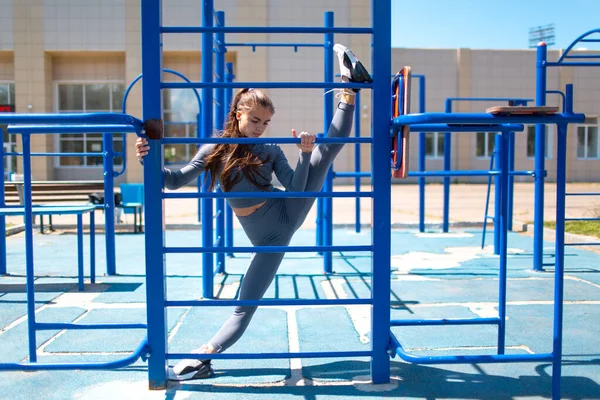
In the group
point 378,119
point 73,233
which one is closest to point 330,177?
point 378,119

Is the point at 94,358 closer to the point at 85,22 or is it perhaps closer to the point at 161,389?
the point at 161,389

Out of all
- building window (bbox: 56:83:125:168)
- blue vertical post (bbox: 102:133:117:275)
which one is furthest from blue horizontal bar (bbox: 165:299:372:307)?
building window (bbox: 56:83:125:168)

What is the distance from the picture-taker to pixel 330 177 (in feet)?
17.8

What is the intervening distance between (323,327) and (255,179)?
4.30ft

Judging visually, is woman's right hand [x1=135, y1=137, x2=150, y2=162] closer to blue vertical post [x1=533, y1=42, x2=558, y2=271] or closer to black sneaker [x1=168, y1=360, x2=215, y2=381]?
black sneaker [x1=168, y1=360, x2=215, y2=381]

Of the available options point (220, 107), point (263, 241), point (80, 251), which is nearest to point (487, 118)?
point (263, 241)

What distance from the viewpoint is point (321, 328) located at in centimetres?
366

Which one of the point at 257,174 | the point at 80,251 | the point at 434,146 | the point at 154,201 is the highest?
the point at 434,146

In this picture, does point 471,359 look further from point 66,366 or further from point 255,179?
point 66,366

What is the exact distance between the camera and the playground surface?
2.67 m

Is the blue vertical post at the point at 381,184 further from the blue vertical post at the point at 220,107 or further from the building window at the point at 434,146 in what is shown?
the building window at the point at 434,146

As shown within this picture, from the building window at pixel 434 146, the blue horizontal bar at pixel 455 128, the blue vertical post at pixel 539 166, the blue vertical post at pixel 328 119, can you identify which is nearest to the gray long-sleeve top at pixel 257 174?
the blue horizontal bar at pixel 455 128

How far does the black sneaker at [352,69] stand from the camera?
8.52 feet

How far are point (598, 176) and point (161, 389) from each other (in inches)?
1103
